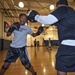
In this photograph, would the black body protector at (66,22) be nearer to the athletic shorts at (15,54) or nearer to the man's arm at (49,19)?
the man's arm at (49,19)

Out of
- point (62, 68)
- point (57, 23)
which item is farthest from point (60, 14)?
point (62, 68)

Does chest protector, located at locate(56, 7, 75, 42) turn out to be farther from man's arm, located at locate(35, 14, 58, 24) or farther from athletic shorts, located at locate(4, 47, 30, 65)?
athletic shorts, located at locate(4, 47, 30, 65)

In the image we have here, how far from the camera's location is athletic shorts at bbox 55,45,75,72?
219 centimetres

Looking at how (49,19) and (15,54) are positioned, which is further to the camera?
(15,54)

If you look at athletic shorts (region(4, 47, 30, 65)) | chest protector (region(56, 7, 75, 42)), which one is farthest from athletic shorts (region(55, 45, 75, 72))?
athletic shorts (region(4, 47, 30, 65))

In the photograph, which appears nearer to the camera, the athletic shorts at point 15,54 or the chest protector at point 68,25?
the chest protector at point 68,25

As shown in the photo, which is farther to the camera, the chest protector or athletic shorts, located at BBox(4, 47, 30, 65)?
athletic shorts, located at BBox(4, 47, 30, 65)

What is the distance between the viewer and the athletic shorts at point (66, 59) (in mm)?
2186

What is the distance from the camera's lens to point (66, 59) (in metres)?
2.19

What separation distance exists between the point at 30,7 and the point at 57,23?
42.5 ft

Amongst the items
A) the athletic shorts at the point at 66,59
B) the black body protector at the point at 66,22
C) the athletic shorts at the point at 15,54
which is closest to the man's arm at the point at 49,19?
the black body protector at the point at 66,22

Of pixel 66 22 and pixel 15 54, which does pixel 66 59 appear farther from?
pixel 15 54

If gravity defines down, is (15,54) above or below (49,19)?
below

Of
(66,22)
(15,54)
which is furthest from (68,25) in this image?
(15,54)
